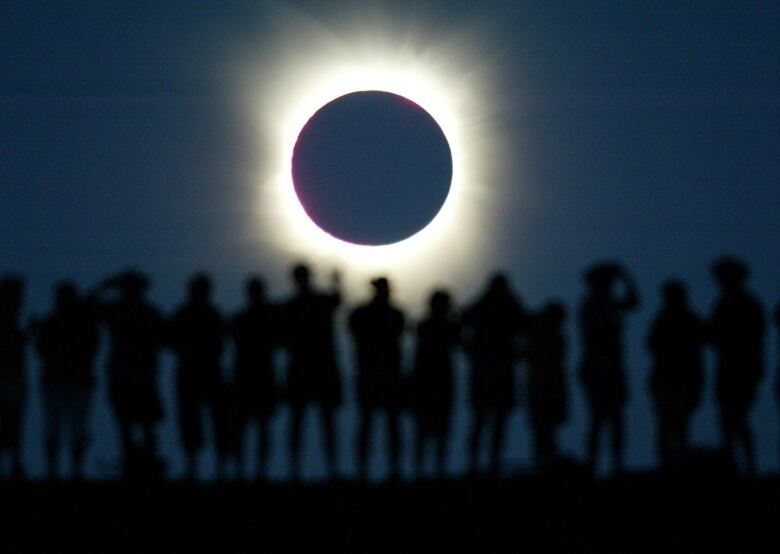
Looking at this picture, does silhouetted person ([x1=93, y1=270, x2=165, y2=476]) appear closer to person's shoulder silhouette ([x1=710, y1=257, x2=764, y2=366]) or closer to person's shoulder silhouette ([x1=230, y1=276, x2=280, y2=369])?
person's shoulder silhouette ([x1=230, y1=276, x2=280, y2=369])

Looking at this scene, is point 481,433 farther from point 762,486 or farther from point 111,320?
point 111,320

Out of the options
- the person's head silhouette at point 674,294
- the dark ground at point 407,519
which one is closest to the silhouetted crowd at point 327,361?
the person's head silhouette at point 674,294

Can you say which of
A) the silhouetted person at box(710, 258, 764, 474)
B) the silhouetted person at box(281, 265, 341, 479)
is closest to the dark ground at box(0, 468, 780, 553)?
the silhouetted person at box(710, 258, 764, 474)

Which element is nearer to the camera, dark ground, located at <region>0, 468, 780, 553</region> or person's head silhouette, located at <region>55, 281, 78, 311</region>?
dark ground, located at <region>0, 468, 780, 553</region>

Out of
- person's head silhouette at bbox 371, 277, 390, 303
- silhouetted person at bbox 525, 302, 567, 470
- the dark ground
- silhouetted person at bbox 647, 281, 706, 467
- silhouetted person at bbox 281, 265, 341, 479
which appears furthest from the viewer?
silhouetted person at bbox 525, 302, 567, 470

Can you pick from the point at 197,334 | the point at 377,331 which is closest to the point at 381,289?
the point at 377,331

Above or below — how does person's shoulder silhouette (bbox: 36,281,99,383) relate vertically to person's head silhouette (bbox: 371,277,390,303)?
below
